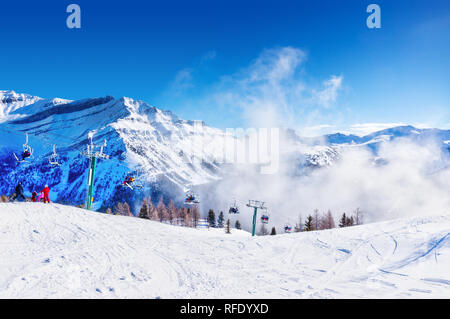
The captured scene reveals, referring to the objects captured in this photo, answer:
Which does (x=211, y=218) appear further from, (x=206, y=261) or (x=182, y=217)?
(x=206, y=261)

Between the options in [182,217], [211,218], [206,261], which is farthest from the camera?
[211,218]

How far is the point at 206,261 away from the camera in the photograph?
10016mm

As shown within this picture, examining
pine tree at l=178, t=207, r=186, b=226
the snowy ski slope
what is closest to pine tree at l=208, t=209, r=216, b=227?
pine tree at l=178, t=207, r=186, b=226

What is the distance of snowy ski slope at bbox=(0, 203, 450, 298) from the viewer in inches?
272

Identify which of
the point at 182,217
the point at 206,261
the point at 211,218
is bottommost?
the point at 211,218

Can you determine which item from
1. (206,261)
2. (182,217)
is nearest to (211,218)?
(182,217)

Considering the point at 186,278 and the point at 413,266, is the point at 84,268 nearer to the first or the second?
the point at 186,278

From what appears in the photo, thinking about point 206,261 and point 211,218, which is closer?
point 206,261

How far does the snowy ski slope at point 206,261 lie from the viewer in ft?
22.7

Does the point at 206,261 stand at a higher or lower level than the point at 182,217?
higher

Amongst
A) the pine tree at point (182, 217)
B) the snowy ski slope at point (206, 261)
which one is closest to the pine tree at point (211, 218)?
the pine tree at point (182, 217)

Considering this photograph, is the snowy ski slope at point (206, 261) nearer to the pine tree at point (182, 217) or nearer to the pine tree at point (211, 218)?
the pine tree at point (182, 217)

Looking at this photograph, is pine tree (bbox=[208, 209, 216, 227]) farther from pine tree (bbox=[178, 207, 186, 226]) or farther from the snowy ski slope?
the snowy ski slope
